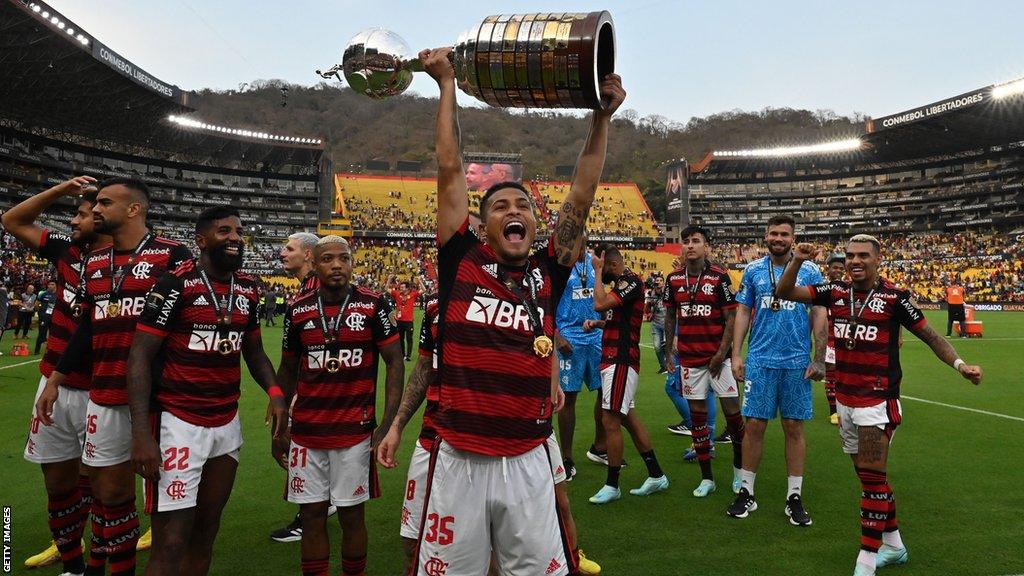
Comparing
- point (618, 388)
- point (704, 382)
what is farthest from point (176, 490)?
point (704, 382)

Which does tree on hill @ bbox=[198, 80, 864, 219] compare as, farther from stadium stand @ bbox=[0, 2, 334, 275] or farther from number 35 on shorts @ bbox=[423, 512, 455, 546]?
number 35 on shorts @ bbox=[423, 512, 455, 546]

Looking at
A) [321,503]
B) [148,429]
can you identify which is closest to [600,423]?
[321,503]

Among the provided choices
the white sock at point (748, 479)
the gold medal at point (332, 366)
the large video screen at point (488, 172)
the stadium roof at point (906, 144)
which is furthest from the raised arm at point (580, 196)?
the large video screen at point (488, 172)

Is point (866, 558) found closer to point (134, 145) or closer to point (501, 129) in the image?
point (134, 145)

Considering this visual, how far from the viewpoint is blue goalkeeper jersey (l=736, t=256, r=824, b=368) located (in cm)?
539

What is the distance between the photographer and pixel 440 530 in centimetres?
235

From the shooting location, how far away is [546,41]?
2344mm

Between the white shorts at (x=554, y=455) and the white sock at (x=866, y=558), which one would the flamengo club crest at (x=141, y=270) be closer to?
the white shorts at (x=554, y=455)

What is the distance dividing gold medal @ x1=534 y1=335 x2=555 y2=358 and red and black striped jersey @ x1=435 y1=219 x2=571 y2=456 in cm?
2

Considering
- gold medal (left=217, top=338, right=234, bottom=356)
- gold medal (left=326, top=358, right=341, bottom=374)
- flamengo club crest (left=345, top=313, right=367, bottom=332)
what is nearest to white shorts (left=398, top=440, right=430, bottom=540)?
gold medal (left=326, top=358, right=341, bottom=374)

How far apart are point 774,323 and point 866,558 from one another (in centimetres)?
207

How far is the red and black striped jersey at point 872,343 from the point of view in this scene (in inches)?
167

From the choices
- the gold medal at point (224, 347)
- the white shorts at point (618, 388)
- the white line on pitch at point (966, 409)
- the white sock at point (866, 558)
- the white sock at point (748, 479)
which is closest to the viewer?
the gold medal at point (224, 347)

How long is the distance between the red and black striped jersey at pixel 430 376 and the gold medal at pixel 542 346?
0.71 meters
